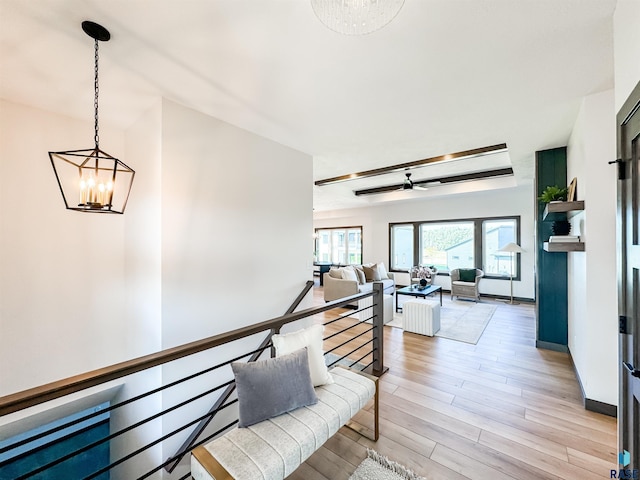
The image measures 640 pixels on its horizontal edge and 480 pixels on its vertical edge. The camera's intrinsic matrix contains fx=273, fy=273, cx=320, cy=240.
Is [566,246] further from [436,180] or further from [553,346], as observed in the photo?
[436,180]

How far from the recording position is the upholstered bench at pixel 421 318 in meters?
4.27

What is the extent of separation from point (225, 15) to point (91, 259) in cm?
263

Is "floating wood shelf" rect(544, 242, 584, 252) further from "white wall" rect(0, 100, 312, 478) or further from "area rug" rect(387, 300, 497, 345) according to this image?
"white wall" rect(0, 100, 312, 478)

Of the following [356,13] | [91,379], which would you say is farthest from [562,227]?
[91,379]

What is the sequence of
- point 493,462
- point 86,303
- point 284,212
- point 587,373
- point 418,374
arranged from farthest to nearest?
point 284,212 → point 418,374 → point 86,303 → point 587,373 → point 493,462

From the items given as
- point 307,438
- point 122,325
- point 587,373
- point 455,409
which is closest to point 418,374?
point 455,409

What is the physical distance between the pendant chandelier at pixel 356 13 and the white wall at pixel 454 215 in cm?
669

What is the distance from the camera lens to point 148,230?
255 cm

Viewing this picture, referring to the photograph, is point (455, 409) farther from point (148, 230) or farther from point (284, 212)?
point (148, 230)

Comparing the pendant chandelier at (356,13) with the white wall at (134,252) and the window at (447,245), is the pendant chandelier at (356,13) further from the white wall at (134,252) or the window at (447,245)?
the window at (447,245)

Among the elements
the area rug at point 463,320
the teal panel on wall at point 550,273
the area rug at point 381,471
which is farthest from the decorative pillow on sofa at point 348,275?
the area rug at point 381,471

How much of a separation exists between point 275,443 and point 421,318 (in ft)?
11.3

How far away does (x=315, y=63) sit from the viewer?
1972mm

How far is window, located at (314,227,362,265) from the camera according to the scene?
9969 mm
